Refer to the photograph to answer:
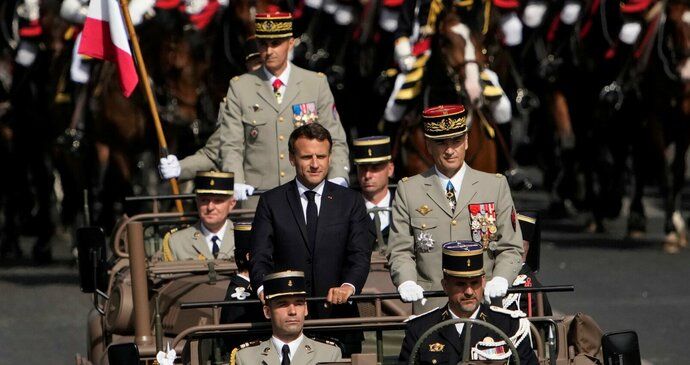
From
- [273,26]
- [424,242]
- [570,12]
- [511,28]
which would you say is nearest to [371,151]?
[273,26]

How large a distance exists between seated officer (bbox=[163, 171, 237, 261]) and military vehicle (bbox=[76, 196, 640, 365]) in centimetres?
18

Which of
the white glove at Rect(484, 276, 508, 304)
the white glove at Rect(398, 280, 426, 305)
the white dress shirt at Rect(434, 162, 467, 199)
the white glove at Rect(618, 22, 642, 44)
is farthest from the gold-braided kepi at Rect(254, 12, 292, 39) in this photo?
the white glove at Rect(618, 22, 642, 44)

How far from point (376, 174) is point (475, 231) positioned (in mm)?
2695

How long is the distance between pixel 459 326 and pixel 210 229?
3.38 meters

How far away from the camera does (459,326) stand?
10555mm

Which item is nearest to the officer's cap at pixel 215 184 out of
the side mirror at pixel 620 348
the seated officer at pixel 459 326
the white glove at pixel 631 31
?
the seated officer at pixel 459 326

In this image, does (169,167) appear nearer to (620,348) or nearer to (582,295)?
(620,348)

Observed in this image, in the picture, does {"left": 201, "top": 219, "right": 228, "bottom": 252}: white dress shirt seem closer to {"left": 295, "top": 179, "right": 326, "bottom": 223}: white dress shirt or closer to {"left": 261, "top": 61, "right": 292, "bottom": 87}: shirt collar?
{"left": 261, "top": 61, "right": 292, "bottom": 87}: shirt collar

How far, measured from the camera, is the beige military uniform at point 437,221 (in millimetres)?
11477

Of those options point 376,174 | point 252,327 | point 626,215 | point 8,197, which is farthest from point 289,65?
point 626,215

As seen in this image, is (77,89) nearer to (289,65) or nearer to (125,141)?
(125,141)

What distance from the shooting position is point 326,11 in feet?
78.3

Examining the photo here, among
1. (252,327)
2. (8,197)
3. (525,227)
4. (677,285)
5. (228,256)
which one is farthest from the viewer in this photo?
(8,197)

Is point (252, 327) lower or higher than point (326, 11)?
lower
